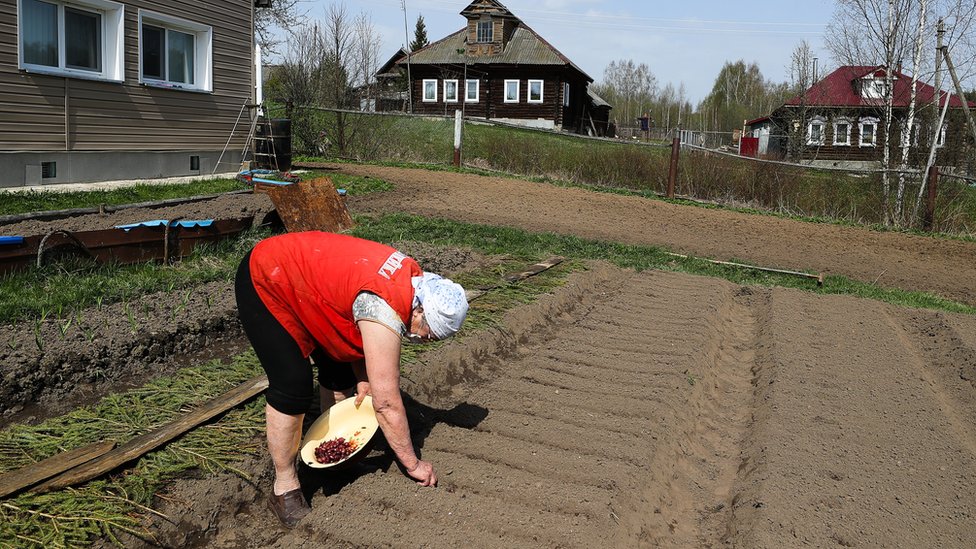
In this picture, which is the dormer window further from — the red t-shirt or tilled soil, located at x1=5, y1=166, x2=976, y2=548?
the red t-shirt

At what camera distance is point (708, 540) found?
13.1 ft

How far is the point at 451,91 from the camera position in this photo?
140ft

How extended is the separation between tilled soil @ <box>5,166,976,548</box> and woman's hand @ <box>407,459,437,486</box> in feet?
0.32

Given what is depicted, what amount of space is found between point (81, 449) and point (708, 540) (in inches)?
116

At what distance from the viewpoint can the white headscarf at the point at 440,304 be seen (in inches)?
129

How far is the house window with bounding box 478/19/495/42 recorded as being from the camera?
137 ft

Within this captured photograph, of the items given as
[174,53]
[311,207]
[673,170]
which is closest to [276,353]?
[311,207]

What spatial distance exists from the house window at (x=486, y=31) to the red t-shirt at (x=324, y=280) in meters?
40.2

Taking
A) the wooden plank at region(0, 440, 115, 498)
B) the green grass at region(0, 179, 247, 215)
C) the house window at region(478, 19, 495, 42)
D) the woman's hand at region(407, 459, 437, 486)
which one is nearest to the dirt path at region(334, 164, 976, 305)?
the green grass at region(0, 179, 247, 215)

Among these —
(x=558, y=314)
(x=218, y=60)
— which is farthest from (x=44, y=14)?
(x=558, y=314)

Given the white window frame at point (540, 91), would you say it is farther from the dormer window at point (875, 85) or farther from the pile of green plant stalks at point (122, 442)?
the pile of green plant stalks at point (122, 442)

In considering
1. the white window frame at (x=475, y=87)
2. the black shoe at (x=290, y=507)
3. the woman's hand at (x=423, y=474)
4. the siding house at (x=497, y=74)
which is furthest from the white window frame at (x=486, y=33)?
the black shoe at (x=290, y=507)

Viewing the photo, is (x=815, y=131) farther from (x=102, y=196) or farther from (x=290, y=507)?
(x=290, y=507)

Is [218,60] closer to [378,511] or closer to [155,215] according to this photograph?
[155,215]
